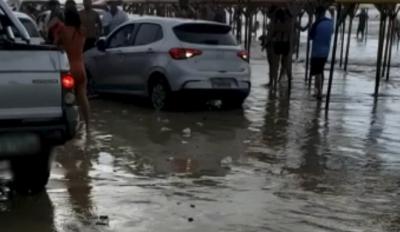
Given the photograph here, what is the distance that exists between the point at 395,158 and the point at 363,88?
328 inches

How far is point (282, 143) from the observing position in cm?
1055

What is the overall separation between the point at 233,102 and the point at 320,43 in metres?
2.49

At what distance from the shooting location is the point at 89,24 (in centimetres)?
1598

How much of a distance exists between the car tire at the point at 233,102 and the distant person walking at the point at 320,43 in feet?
7.01

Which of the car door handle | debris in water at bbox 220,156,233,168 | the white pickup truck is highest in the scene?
the white pickup truck

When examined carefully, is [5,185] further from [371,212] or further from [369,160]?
[369,160]

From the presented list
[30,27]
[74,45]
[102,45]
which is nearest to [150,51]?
[102,45]

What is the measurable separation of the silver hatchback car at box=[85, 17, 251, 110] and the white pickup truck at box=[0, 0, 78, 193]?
20.5 feet

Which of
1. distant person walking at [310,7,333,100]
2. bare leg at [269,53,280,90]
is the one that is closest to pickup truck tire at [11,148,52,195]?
distant person walking at [310,7,333,100]

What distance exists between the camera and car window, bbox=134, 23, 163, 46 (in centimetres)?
1355

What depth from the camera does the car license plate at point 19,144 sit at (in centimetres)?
641

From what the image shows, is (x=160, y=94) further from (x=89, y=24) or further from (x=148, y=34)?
(x=89, y=24)

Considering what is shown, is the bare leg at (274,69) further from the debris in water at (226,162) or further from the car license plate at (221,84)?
the debris in water at (226,162)

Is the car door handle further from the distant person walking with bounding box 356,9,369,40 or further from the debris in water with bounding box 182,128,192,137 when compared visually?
the distant person walking with bounding box 356,9,369,40
